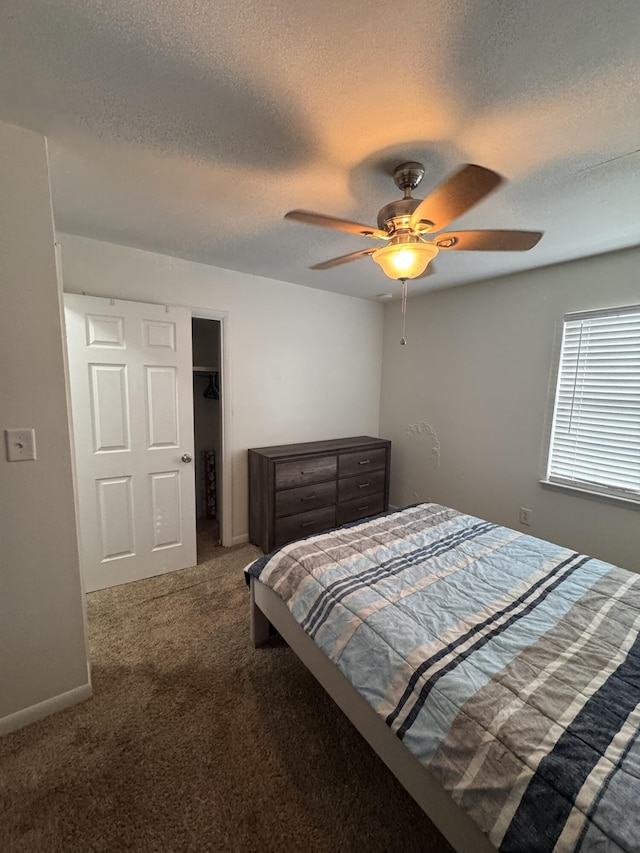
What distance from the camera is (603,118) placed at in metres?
1.13

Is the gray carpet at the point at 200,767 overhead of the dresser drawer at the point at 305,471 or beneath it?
beneath

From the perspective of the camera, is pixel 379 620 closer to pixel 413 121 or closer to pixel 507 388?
pixel 413 121

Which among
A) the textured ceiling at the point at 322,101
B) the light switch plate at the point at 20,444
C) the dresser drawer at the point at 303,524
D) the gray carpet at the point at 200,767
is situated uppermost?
the textured ceiling at the point at 322,101

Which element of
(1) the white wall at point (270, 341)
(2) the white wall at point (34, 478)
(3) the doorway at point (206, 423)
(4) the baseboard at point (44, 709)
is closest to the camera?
(2) the white wall at point (34, 478)

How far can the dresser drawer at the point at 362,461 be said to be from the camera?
124 inches

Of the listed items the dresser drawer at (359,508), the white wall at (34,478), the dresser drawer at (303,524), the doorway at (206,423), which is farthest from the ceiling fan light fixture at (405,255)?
the doorway at (206,423)

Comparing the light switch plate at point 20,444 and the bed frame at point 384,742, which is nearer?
the bed frame at point 384,742

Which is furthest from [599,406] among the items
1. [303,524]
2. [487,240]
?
[303,524]

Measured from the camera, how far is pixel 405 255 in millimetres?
1336

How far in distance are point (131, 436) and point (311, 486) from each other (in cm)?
142

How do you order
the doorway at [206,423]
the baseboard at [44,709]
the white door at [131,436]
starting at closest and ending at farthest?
1. the baseboard at [44,709]
2. the white door at [131,436]
3. the doorway at [206,423]

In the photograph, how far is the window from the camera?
2219 millimetres

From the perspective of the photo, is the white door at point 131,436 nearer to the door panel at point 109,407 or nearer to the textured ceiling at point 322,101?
the door panel at point 109,407

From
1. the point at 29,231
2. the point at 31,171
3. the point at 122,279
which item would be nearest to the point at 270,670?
the point at 29,231
